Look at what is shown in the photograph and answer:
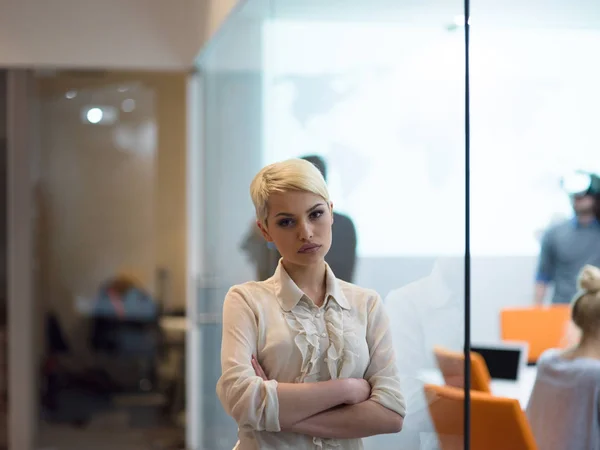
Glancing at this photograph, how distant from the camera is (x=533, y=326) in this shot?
530cm

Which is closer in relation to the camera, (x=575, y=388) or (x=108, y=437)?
(x=575, y=388)

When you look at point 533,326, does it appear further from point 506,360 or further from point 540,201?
point 506,360

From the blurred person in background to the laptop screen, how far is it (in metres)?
0.68

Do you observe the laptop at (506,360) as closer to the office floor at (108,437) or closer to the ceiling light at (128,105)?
the office floor at (108,437)

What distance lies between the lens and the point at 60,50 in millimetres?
5367

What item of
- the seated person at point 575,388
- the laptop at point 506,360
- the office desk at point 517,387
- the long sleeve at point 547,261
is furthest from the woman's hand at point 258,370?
the long sleeve at point 547,261

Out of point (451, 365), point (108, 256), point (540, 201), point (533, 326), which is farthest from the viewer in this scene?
point (108, 256)

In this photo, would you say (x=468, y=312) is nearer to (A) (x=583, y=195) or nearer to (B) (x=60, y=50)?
(A) (x=583, y=195)

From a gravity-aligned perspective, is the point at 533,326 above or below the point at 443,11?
below

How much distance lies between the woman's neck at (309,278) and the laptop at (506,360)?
245 centimetres

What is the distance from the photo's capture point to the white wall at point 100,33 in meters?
5.31

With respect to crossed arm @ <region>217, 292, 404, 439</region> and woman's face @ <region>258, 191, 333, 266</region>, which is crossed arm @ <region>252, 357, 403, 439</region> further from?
woman's face @ <region>258, 191, 333, 266</region>

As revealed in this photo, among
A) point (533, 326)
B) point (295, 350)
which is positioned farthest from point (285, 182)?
point (533, 326)

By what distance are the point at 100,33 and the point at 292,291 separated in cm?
381
